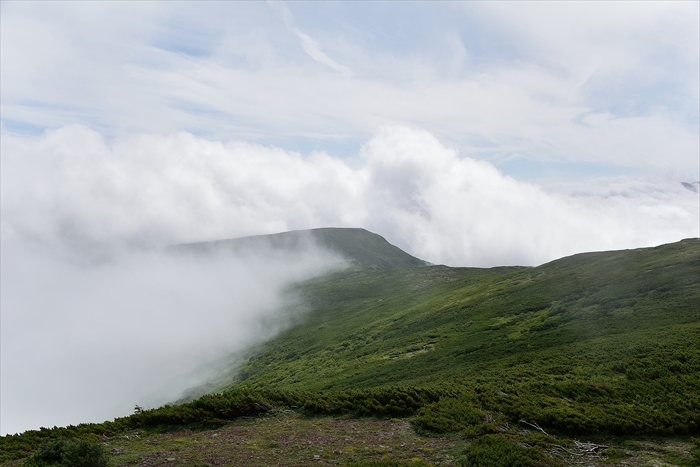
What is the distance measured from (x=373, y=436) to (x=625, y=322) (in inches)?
2089

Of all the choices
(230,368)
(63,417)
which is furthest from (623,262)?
(63,417)

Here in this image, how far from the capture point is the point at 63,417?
191 meters

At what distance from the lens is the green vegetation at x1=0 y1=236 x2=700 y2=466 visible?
95.2ft

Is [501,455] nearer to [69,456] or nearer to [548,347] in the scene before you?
[69,456]

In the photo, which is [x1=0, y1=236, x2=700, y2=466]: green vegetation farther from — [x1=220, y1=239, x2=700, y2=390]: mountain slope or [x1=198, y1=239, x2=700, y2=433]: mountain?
[x1=220, y1=239, x2=700, y2=390]: mountain slope

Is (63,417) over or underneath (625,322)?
underneath

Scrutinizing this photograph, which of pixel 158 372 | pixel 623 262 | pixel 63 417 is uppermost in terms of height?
pixel 623 262

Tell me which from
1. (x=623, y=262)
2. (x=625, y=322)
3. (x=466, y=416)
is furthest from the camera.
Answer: (x=623, y=262)

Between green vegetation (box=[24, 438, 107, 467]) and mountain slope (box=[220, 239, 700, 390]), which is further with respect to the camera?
mountain slope (box=[220, 239, 700, 390])

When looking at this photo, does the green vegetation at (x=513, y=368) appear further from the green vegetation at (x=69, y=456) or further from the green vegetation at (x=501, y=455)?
the green vegetation at (x=69, y=456)

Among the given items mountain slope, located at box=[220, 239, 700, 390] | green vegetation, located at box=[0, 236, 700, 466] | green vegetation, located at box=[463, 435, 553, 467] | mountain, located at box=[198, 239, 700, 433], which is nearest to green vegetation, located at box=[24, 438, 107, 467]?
green vegetation, located at box=[0, 236, 700, 466]

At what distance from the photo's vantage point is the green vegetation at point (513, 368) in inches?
1143

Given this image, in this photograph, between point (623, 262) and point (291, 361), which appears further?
point (291, 361)

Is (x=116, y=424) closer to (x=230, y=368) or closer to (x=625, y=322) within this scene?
(x=625, y=322)
